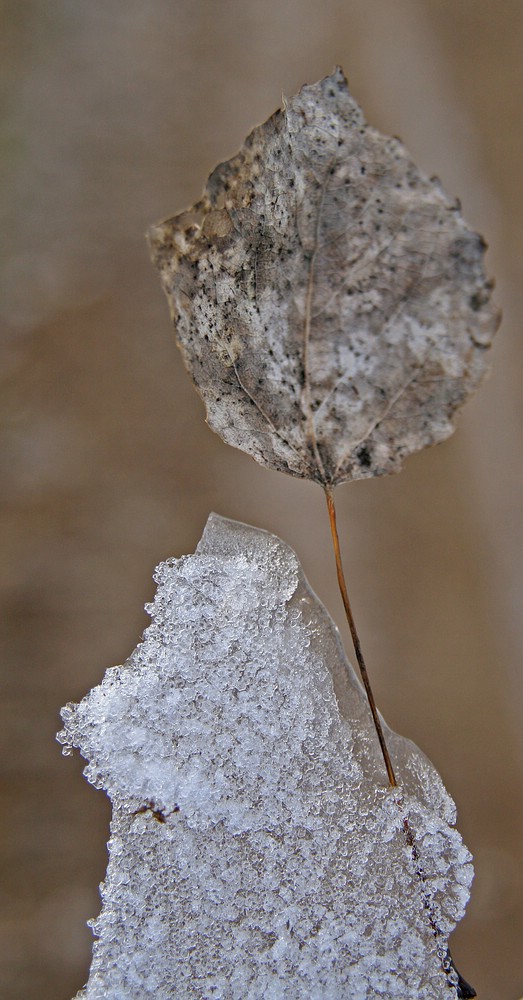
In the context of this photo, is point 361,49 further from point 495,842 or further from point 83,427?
point 495,842

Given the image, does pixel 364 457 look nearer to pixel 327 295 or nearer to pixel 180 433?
pixel 327 295

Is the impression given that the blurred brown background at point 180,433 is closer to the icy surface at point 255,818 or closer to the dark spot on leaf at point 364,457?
the icy surface at point 255,818

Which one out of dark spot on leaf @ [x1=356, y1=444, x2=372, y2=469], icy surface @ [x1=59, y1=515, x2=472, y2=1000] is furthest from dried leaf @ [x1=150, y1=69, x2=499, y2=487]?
icy surface @ [x1=59, y1=515, x2=472, y2=1000]

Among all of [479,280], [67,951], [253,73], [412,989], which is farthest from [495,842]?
Result: [253,73]

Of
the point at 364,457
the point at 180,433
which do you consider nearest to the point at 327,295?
the point at 364,457

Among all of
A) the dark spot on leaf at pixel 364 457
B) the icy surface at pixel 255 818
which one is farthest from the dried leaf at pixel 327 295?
the icy surface at pixel 255 818

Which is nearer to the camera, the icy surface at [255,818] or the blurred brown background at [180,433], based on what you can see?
the icy surface at [255,818]
